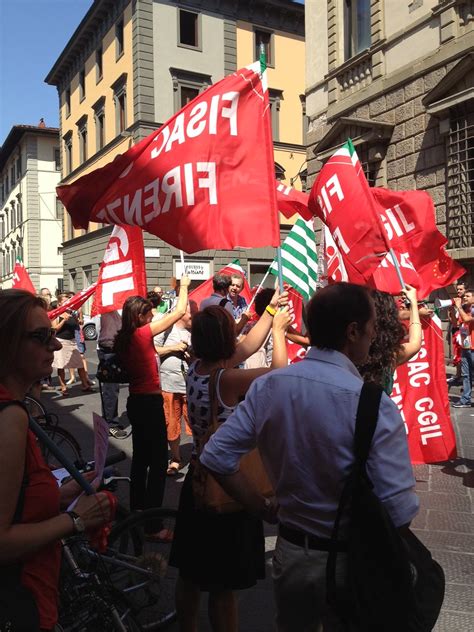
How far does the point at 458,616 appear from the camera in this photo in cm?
313

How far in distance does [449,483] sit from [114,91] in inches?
1026

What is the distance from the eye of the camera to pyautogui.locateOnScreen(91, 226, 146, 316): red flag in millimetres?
5648

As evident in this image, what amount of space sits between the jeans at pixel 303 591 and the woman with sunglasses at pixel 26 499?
0.57m

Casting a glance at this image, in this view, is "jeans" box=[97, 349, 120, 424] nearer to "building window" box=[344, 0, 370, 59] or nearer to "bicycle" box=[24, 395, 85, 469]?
"bicycle" box=[24, 395, 85, 469]

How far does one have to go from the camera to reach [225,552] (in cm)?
251

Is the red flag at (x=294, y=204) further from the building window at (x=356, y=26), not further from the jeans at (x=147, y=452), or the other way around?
the building window at (x=356, y=26)

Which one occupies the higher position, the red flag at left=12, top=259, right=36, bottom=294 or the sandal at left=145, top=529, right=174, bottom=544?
the red flag at left=12, top=259, right=36, bottom=294

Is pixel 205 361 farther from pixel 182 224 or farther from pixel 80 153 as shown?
pixel 80 153

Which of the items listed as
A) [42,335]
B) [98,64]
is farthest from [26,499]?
[98,64]

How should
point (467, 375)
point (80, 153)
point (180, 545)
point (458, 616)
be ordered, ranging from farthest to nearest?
1. point (80, 153)
2. point (467, 375)
3. point (458, 616)
4. point (180, 545)

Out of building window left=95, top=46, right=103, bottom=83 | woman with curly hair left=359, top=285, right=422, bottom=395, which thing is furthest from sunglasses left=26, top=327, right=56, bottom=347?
building window left=95, top=46, right=103, bottom=83

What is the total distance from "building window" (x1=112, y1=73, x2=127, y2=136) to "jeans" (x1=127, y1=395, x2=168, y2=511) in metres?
24.6

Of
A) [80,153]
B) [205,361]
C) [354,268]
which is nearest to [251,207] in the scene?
[354,268]

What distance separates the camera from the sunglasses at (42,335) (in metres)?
1.71
